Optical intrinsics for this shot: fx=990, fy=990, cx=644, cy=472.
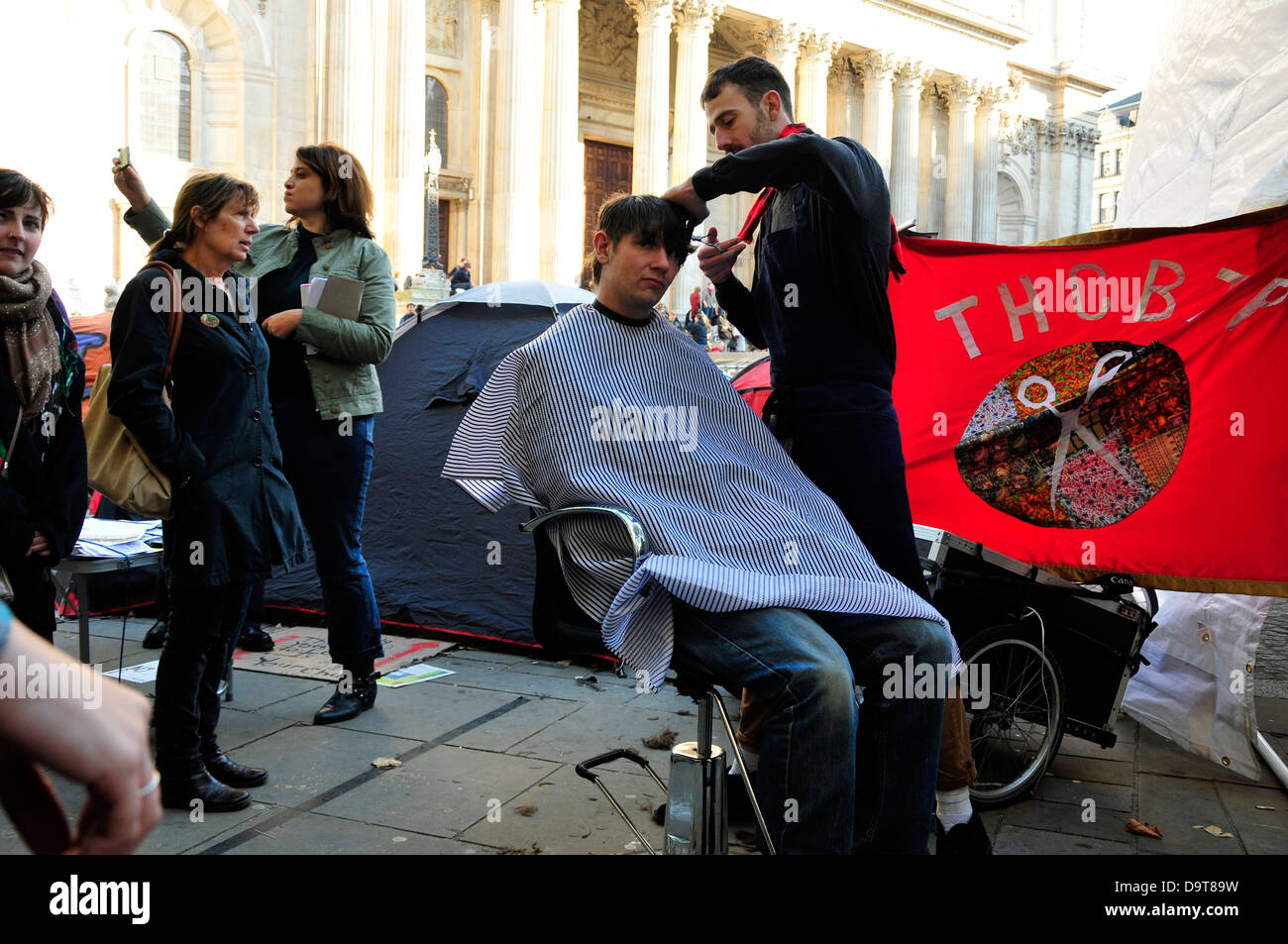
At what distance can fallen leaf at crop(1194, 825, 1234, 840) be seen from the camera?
3.29 meters

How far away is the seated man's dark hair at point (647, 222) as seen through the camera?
8.79 feet

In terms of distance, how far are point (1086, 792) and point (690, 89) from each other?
92.9 ft

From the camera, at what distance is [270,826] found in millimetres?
3207

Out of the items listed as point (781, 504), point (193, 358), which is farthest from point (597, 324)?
point (193, 358)

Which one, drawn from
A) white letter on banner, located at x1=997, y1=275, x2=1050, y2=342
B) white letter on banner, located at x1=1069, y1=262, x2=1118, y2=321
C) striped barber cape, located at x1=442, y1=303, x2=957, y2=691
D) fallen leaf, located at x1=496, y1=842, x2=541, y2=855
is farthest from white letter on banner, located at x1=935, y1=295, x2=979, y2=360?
fallen leaf, located at x1=496, y1=842, x2=541, y2=855

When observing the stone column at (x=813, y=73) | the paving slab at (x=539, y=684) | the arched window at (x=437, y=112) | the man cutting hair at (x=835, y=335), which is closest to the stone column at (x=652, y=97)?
the arched window at (x=437, y=112)

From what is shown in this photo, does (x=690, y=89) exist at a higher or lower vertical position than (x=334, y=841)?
higher

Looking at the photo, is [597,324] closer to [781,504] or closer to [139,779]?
[781,504]

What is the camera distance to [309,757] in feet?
12.6

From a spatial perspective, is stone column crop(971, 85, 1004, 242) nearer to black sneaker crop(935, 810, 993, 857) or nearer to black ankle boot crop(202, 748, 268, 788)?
black sneaker crop(935, 810, 993, 857)

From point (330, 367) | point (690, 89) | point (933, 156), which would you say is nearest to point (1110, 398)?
point (330, 367)

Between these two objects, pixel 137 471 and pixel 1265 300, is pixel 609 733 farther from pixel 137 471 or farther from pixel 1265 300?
pixel 1265 300

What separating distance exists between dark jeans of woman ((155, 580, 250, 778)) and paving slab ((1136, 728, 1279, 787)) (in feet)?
11.6

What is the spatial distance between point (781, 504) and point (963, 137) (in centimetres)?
4046
